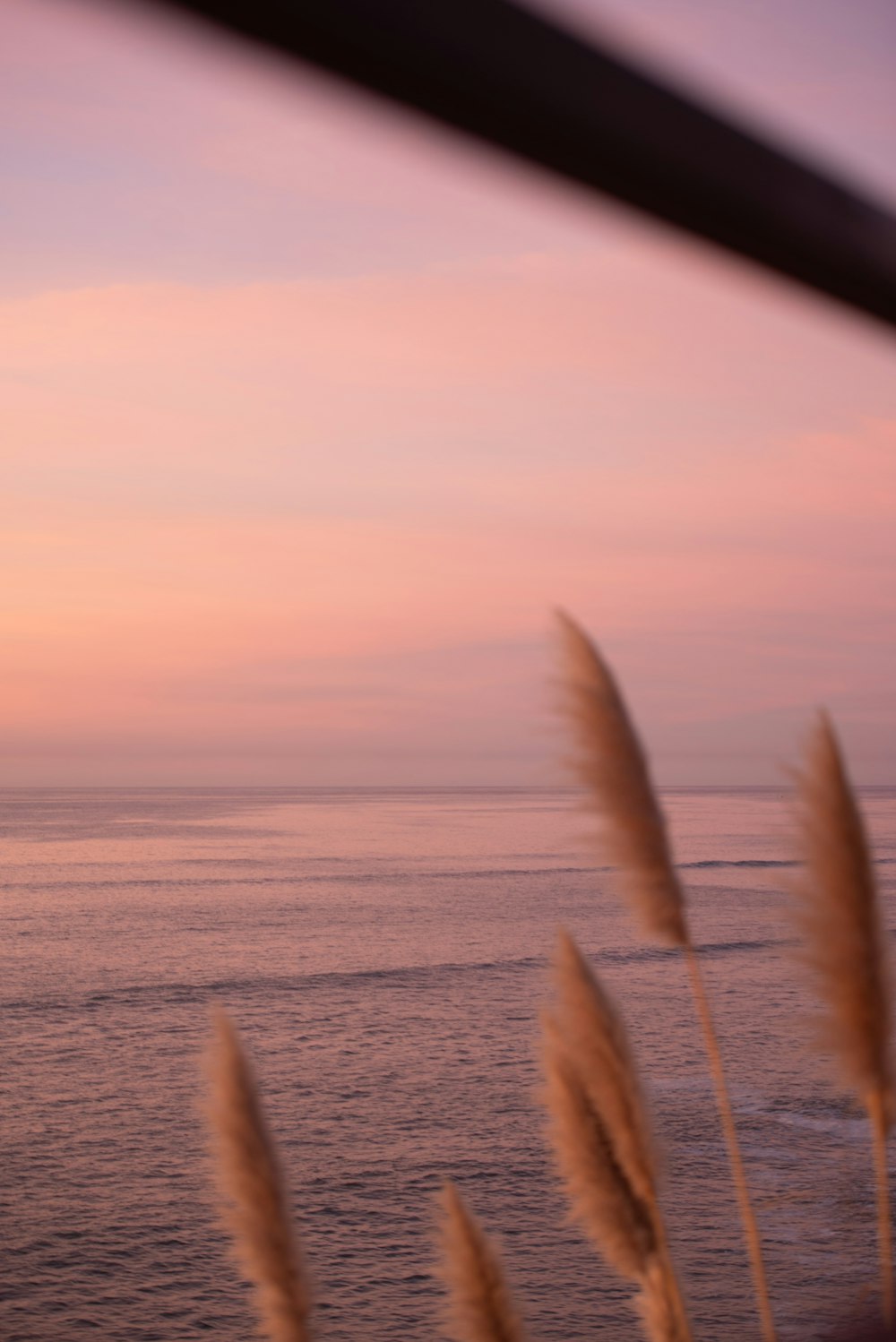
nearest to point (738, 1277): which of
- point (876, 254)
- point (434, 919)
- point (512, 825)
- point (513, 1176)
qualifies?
point (513, 1176)

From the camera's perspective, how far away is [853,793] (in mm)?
899

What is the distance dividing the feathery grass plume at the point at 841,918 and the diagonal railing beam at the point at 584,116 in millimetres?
575

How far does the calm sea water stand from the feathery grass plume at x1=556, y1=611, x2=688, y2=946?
39 millimetres

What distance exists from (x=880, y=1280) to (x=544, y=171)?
102 centimetres

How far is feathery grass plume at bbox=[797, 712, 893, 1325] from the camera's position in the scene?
34.5 inches

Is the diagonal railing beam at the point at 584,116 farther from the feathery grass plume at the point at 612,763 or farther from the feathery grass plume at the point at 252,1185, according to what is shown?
the feathery grass plume at the point at 252,1185

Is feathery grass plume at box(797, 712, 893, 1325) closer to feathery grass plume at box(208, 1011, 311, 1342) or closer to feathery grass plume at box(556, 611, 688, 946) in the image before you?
feathery grass plume at box(556, 611, 688, 946)

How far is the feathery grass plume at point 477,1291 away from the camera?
113 centimetres

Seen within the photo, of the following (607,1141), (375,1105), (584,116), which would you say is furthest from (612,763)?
(375,1105)

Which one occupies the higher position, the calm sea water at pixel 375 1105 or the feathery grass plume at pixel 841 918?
the calm sea water at pixel 375 1105

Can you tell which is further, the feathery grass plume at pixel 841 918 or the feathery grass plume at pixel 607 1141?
the feathery grass plume at pixel 607 1141

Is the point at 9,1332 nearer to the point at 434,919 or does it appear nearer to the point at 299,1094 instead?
the point at 299,1094

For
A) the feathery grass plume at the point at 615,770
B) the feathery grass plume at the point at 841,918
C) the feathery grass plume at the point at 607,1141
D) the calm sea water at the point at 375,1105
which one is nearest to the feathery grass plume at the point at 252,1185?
the calm sea water at the point at 375,1105

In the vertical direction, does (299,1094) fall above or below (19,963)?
below
